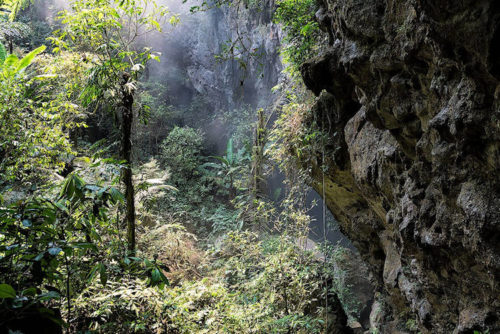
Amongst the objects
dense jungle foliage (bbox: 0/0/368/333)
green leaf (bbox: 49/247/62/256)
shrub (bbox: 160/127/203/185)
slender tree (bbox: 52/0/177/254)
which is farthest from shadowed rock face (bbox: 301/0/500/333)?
shrub (bbox: 160/127/203/185)

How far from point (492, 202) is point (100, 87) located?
3.73 meters

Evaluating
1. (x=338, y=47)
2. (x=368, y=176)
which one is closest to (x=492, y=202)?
(x=368, y=176)

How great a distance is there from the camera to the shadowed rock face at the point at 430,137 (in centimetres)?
197

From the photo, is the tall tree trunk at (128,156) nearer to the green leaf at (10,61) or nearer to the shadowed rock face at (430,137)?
the green leaf at (10,61)

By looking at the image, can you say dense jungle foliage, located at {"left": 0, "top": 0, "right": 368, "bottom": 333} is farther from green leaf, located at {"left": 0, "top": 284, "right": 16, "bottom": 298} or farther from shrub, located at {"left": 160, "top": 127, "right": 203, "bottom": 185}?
shrub, located at {"left": 160, "top": 127, "right": 203, "bottom": 185}

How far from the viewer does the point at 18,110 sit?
316 cm

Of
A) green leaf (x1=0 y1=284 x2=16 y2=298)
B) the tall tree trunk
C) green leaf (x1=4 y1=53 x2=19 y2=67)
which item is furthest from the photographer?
the tall tree trunk

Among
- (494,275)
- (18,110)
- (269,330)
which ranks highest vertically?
(18,110)

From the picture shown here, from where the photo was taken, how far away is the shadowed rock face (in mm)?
1974

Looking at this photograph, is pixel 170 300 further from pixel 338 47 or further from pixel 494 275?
pixel 338 47

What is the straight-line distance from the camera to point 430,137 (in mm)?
2645

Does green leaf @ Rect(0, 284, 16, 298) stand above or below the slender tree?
below

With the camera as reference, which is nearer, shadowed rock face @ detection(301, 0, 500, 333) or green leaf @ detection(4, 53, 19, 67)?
shadowed rock face @ detection(301, 0, 500, 333)

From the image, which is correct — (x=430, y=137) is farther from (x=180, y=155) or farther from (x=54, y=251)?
(x=180, y=155)
